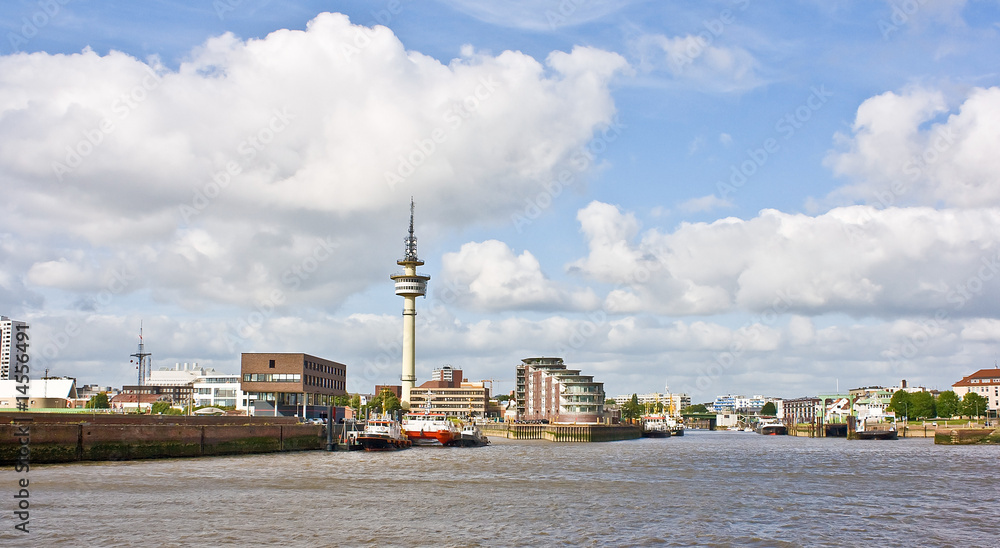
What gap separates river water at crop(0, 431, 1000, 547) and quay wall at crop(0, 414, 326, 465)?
99.6 inches

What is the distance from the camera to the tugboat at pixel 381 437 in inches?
3684

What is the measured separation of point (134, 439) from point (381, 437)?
3226 centimetres

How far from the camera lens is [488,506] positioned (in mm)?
41656

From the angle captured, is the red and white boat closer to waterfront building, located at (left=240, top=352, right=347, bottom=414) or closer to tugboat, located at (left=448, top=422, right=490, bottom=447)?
tugboat, located at (left=448, top=422, right=490, bottom=447)

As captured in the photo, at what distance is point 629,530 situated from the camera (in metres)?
34.5

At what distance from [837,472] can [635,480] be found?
800 inches

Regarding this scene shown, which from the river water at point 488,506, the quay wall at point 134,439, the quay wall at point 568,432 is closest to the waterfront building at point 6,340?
the quay wall at point 134,439

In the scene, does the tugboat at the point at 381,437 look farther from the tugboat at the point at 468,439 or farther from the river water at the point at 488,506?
the river water at the point at 488,506

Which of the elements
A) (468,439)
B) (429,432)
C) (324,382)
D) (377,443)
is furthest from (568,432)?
(377,443)

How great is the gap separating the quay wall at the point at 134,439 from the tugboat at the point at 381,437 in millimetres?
6752

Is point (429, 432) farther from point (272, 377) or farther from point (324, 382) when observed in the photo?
point (324, 382)

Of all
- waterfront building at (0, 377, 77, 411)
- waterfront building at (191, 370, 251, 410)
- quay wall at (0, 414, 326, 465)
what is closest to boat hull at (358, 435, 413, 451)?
quay wall at (0, 414, 326, 465)

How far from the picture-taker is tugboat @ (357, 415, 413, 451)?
93.6 meters

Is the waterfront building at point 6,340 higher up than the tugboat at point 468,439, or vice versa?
the waterfront building at point 6,340
